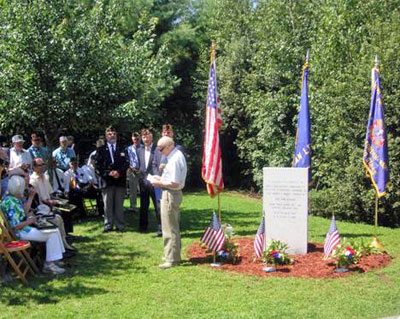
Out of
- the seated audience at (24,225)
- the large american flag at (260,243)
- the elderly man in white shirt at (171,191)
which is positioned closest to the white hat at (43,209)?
the seated audience at (24,225)

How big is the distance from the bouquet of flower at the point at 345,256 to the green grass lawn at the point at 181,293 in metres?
0.26

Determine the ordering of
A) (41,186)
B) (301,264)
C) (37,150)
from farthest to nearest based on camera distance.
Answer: (37,150), (41,186), (301,264)

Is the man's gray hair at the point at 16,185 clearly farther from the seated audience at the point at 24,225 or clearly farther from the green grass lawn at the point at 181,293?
the green grass lawn at the point at 181,293

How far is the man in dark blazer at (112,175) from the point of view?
1116 cm

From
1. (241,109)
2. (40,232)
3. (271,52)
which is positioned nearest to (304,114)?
(40,232)

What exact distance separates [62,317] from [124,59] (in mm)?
7590

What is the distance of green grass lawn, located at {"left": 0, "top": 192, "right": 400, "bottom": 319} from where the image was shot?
243 inches

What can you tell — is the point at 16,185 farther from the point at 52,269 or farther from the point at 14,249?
the point at 52,269

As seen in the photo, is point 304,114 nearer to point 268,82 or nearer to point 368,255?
point 368,255

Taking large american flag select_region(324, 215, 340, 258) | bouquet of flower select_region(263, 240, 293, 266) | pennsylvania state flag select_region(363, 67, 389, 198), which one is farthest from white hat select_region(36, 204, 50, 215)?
pennsylvania state flag select_region(363, 67, 389, 198)

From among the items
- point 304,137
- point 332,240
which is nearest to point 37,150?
point 304,137

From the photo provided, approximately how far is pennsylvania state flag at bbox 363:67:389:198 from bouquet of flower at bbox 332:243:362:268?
2371 mm

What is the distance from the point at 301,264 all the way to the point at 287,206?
1.06 m

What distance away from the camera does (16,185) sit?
24.9 feet
